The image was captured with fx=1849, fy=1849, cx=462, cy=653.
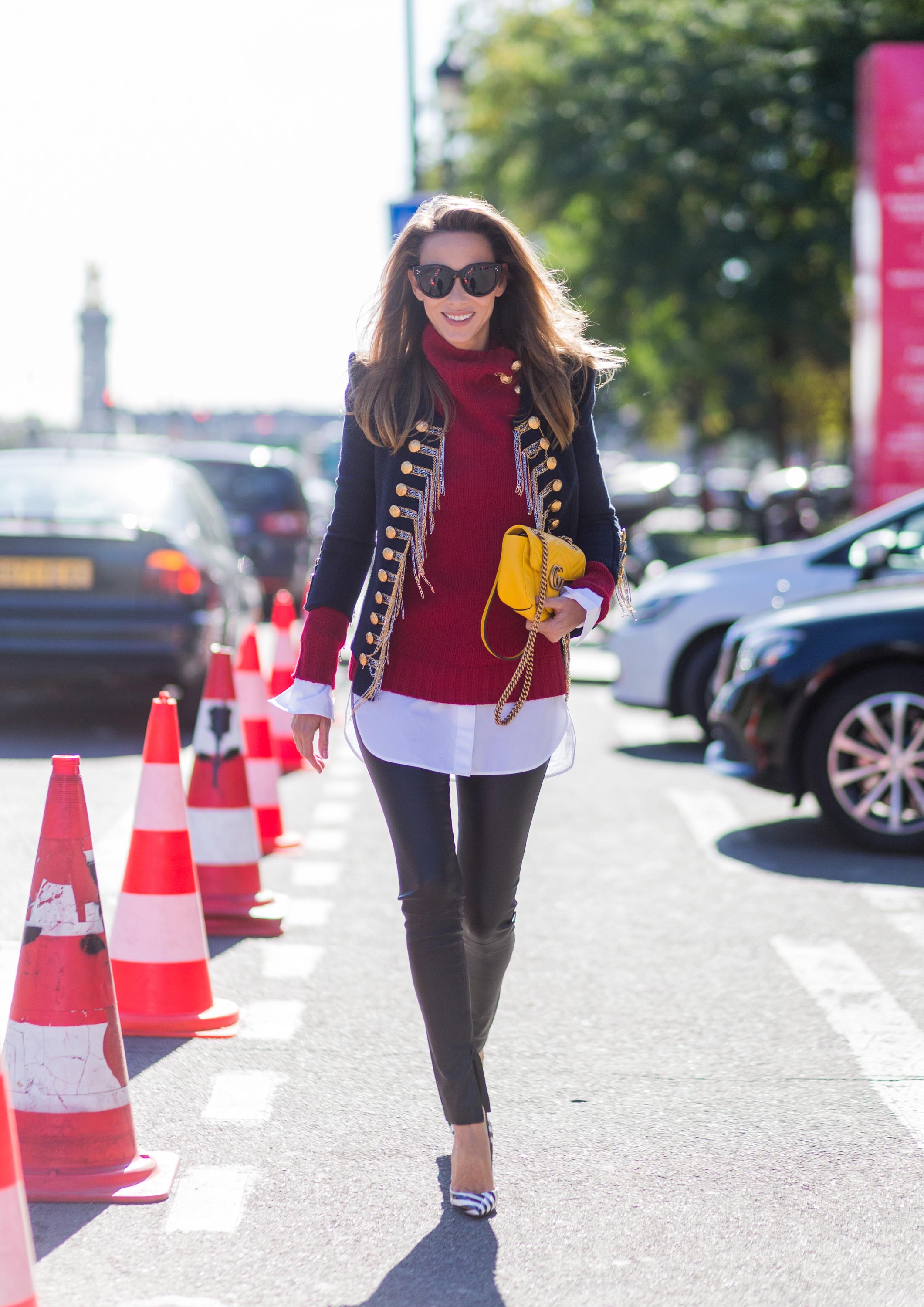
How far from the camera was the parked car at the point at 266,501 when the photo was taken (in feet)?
61.3

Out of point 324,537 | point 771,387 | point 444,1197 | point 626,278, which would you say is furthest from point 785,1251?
point 771,387

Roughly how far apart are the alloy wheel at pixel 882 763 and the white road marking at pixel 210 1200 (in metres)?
3.98

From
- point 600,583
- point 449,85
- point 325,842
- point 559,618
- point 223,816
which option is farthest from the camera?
point 449,85

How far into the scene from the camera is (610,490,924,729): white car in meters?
9.50

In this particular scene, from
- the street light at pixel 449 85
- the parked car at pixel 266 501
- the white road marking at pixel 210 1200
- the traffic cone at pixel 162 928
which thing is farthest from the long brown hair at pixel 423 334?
the street light at pixel 449 85

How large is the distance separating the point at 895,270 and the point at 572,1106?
13.9 meters

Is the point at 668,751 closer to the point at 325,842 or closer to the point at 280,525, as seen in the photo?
the point at 325,842

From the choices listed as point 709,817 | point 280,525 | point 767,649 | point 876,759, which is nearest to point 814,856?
point 876,759

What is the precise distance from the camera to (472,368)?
140 inches

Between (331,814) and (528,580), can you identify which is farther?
(331,814)

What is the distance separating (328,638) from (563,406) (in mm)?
635


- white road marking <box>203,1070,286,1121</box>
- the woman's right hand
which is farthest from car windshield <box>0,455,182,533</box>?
the woman's right hand

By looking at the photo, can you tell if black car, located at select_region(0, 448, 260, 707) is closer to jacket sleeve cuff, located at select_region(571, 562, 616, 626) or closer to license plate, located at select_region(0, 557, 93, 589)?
license plate, located at select_region(0, 557, 93, 589)

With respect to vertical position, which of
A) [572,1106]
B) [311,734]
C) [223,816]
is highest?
[311,734]
